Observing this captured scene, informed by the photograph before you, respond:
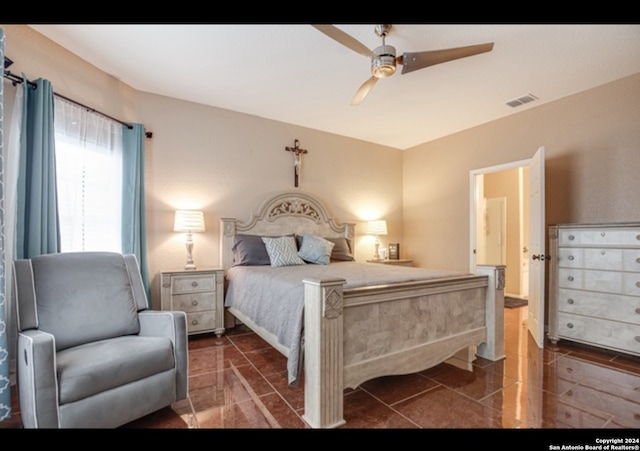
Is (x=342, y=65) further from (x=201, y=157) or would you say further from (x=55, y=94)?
(x=55, y=94)

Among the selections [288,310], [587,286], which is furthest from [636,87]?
[288,310]

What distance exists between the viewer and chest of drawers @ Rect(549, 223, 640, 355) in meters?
2.65

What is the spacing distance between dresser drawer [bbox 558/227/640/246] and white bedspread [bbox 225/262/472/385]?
1401mm

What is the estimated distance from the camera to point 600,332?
9.21 ft

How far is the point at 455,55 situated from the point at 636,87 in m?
2.29

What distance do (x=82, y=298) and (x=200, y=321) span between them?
1.35 m

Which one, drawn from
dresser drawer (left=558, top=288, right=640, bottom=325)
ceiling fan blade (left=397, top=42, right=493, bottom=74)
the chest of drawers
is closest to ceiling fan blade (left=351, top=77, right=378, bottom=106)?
ceiling fan blade (left=397, top=42, right=493, bottom=74)

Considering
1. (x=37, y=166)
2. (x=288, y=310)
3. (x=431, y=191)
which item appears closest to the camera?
(x=288, y=310)

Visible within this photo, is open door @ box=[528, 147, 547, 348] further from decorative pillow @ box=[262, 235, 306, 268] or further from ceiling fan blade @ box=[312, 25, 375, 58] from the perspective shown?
decorative pillow @ box=[262, 235, 306, 268]

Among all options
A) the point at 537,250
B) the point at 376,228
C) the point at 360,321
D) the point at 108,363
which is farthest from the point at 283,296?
the point at 376,228

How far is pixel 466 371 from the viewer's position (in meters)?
2.46

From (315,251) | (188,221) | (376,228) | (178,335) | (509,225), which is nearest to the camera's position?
(178,335)

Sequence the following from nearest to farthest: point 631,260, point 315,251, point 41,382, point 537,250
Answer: point 41,382 < point 631,260 < point 537,250 < point 315,251
